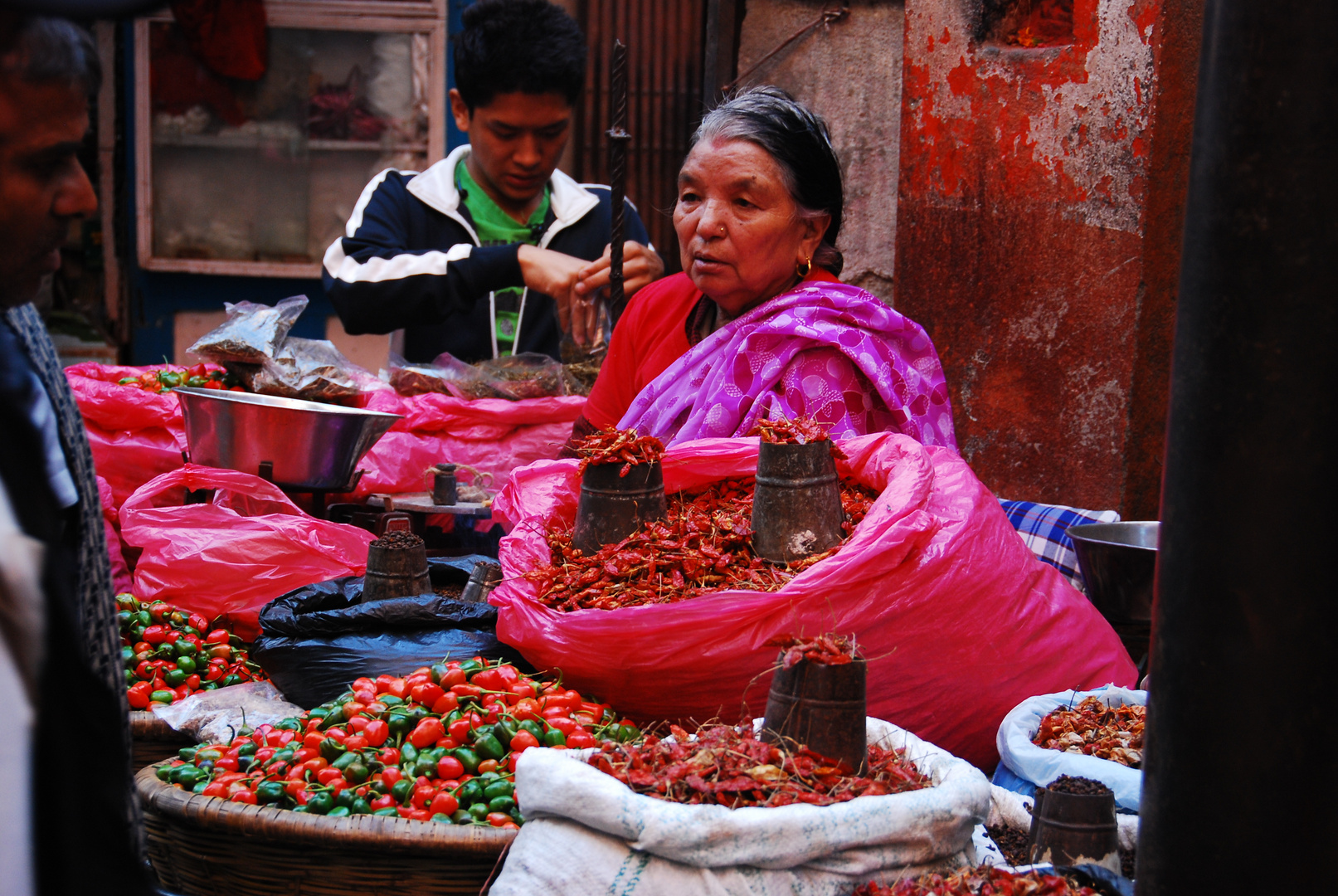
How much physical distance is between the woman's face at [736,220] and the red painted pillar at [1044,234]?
3.36 ft

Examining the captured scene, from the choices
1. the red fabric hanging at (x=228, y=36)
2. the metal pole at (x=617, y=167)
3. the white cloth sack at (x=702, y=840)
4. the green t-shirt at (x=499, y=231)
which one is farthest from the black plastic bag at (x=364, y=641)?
the red fabric hanging at (x=228, y=36)

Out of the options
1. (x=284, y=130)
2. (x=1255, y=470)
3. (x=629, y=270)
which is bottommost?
(x=1255, y=470)

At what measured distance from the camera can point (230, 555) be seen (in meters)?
3.08

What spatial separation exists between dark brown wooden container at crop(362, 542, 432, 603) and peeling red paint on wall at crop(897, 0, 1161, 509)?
2.02 meters

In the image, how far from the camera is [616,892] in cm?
153

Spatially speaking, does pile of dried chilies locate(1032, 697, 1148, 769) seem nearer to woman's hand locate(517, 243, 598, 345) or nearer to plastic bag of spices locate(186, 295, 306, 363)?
woman's hand locate(517, 243, 598, 345)

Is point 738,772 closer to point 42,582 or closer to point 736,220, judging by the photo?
point 42,582

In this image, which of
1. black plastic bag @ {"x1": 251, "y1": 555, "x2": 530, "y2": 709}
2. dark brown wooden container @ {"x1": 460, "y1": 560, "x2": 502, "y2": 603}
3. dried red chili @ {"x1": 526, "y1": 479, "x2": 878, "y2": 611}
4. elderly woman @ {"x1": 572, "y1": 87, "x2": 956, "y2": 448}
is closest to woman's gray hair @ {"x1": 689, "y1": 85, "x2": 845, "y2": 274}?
elderly woman @ {"x1": 572, "y1": 87, "x2": 956, "y2": 448}

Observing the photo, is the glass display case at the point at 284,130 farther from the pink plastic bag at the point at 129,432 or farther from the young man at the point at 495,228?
the pink plastic bag at the point at 129,432

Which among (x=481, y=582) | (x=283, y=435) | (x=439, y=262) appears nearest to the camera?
(x=481, y=582)

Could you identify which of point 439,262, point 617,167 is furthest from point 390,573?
point 439,262

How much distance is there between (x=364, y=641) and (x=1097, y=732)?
142 centimetres

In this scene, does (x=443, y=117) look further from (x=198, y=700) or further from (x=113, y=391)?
(x=198, y=700)

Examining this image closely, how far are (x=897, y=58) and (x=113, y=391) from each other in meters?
3.25
